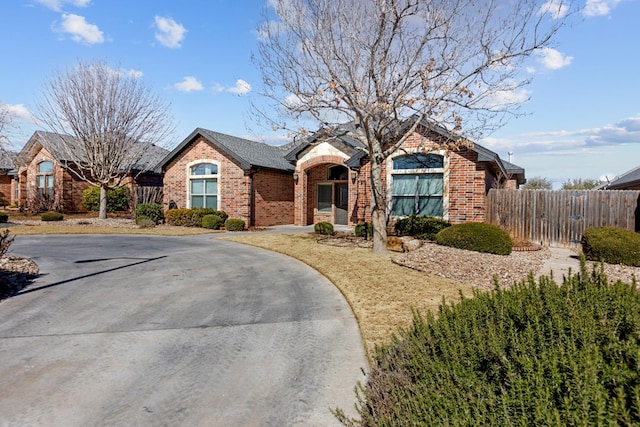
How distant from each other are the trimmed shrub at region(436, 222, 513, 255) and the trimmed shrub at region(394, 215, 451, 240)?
2.73m

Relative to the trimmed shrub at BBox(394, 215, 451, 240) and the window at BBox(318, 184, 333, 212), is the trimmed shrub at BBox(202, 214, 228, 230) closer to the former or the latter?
the window at BBox(318, 184, 333, 212)

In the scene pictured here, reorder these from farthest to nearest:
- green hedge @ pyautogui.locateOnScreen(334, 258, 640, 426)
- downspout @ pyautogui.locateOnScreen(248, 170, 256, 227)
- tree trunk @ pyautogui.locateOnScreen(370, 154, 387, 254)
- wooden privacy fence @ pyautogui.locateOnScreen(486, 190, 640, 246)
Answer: downspout @ pyautogui.locateOnScreen(248, 170, 256, 227) → wooden privacy fence @ pyautogui.locateOnScreen(486, 190, 640, 246) → tree trunk @ pyautogui.locateOnScreen(370, 154, 387, 254) → green hedge @ pyautogui.locateOnScreen(334, 258, 640, 426)

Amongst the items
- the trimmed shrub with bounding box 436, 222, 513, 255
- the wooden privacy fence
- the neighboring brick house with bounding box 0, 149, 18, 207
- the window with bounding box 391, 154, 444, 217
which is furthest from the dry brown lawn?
the neighboring brick house with bounding box 0, 149, 18, 207

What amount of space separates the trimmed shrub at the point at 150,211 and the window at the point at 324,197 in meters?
9.55

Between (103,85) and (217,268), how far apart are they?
18.0 metres

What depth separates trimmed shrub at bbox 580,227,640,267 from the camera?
9586 millimetres

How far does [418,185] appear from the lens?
1576 centimetres

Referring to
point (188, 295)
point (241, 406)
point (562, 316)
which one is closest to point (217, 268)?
point (188, 295)

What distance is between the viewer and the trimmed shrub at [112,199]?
2616 centimetres

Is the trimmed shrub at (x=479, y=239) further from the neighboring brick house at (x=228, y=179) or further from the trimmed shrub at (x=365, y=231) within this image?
the neighboring brick house at (x=228, y=179)

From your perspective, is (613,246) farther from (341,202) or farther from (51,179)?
(51,179)

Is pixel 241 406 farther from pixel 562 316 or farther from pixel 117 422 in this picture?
pixel 562 316

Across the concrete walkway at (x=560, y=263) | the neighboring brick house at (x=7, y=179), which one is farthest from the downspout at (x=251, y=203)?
the neighboring brick house at (x=7, y=179)

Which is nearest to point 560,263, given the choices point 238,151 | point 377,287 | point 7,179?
point 377,287
